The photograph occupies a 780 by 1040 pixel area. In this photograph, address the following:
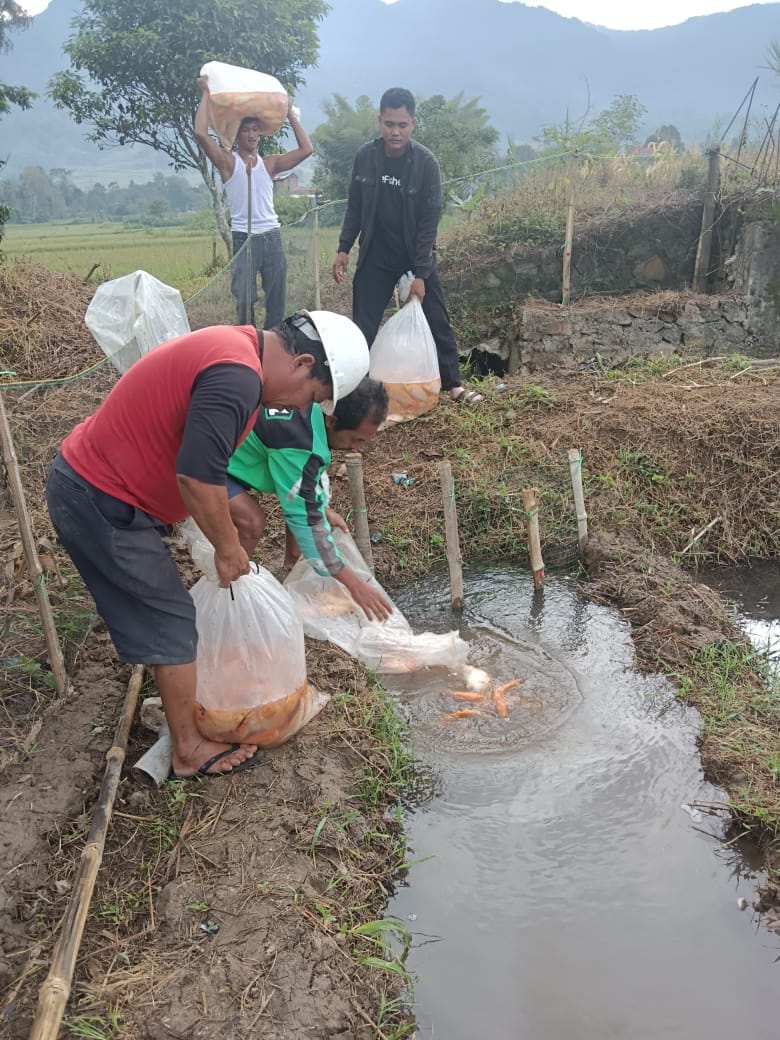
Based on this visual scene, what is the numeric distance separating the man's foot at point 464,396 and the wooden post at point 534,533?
6.03 ft

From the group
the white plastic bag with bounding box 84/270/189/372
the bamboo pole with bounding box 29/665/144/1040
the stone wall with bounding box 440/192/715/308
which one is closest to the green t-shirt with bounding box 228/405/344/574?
the bamboo pole with bounding box 29/665/144/1040

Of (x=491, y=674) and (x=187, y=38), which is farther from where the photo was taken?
(x=187, y=38)

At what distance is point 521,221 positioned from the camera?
8.55 metres

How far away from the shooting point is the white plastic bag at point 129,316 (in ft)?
13.6

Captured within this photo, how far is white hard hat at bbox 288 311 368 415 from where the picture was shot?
7.11 feet

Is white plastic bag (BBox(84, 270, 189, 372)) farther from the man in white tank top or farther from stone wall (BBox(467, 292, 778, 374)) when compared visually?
stone wall (BBox(467, 292, 778, 374))

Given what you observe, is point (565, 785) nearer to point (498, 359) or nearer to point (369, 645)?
point (369, 645)

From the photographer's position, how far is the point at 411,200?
5.49 meters

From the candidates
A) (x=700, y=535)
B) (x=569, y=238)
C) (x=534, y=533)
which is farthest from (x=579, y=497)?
(x=569, y=238)

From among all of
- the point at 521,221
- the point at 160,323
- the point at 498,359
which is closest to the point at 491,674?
the point at 160,323

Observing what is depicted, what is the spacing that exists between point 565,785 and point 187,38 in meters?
12.8

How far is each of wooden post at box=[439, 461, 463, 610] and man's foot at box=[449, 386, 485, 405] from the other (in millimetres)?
1958

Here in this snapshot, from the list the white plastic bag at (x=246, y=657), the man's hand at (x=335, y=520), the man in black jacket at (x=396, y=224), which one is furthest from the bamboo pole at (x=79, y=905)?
the man in black jacket at (x=396, y=224)

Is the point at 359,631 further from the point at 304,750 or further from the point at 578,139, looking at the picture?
the point at 578,139
